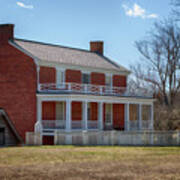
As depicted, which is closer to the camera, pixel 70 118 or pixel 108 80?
pixel 70 118

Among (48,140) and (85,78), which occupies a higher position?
(85,78)

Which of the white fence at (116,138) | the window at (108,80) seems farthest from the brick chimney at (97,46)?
the white fence at (116,138)

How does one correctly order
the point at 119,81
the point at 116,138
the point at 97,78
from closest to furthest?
the point at 116,138 < the point at 97,78 < the point at 119,81

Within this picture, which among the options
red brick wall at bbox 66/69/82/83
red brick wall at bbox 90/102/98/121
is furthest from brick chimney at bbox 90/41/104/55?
red brick wall at bbox 90/102/98/121

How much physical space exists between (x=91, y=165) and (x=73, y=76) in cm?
A: 2000

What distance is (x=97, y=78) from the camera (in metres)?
41.3

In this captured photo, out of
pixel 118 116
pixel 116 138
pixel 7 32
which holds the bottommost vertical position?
pixel 116 138

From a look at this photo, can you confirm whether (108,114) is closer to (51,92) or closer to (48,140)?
(48,140)

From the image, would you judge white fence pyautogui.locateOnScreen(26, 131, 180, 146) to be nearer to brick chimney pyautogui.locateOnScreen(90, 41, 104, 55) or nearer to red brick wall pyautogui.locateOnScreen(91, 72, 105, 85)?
red brick wall pyautogui.locateOnScreen(91, 72, 105, 85)

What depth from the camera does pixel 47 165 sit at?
1939cm

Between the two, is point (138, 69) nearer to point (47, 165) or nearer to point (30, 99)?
point (30, 99)

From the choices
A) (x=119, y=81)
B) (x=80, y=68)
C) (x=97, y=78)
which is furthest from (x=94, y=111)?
(x=119, y=81)

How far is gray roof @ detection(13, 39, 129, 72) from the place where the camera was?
123ft

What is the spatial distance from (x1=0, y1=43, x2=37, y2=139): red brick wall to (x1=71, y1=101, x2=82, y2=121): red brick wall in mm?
3971
